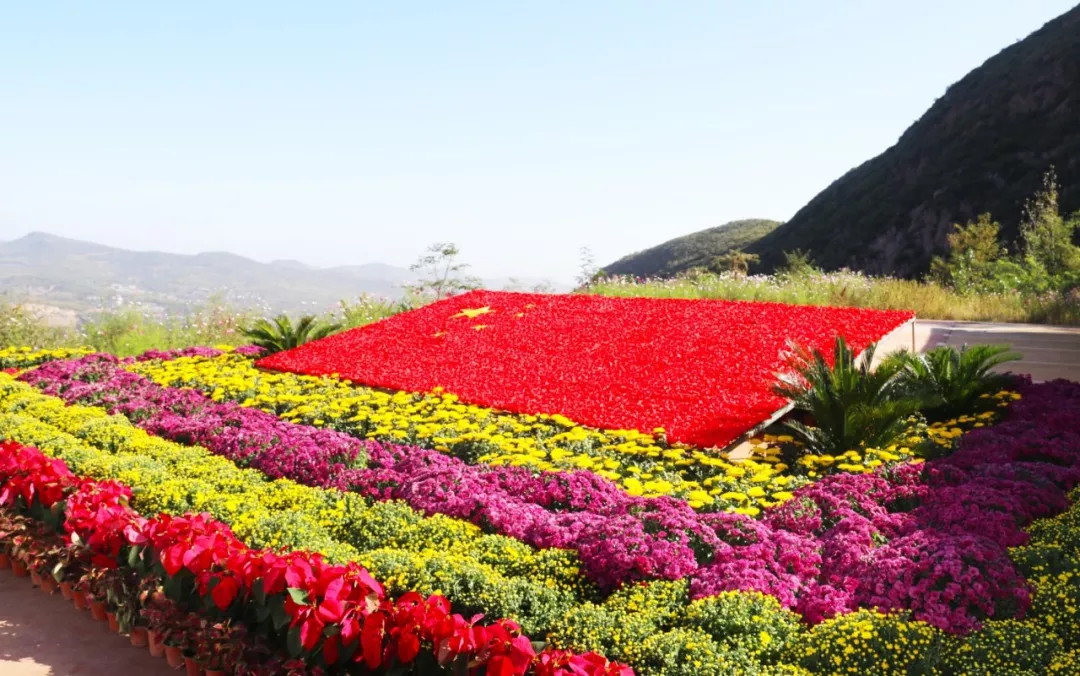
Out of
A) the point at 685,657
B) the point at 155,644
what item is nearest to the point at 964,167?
the point at 685,657

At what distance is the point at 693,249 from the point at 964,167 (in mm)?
24214

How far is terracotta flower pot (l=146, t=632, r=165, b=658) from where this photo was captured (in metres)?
3.78

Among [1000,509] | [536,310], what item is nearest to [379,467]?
[1000,509]

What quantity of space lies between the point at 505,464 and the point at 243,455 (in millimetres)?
1869

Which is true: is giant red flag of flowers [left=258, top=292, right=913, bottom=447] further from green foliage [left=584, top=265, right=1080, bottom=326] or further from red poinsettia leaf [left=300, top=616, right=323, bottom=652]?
red poinsettia leaf [left=300, top=616, right=323, bottom=652]

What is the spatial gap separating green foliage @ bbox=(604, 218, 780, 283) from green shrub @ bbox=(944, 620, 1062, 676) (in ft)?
152

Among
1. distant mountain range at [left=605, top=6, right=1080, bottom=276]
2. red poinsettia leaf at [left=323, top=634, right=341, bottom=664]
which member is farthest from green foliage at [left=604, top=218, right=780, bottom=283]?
red poinsettia leaf at [left=323, top=634, right=341, bottom=664]

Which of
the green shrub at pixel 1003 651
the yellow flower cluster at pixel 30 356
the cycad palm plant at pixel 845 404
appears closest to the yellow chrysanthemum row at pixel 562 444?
the cycad palm plant at pixel 845 404

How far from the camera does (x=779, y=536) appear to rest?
176 inches

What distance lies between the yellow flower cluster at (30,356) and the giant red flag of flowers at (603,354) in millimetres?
2576

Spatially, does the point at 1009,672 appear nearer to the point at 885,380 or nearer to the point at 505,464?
the point at 505,464

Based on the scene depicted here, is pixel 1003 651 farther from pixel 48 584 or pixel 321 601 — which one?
pixel 48 584

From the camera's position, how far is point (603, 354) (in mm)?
9055

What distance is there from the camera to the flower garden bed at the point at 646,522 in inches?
134
